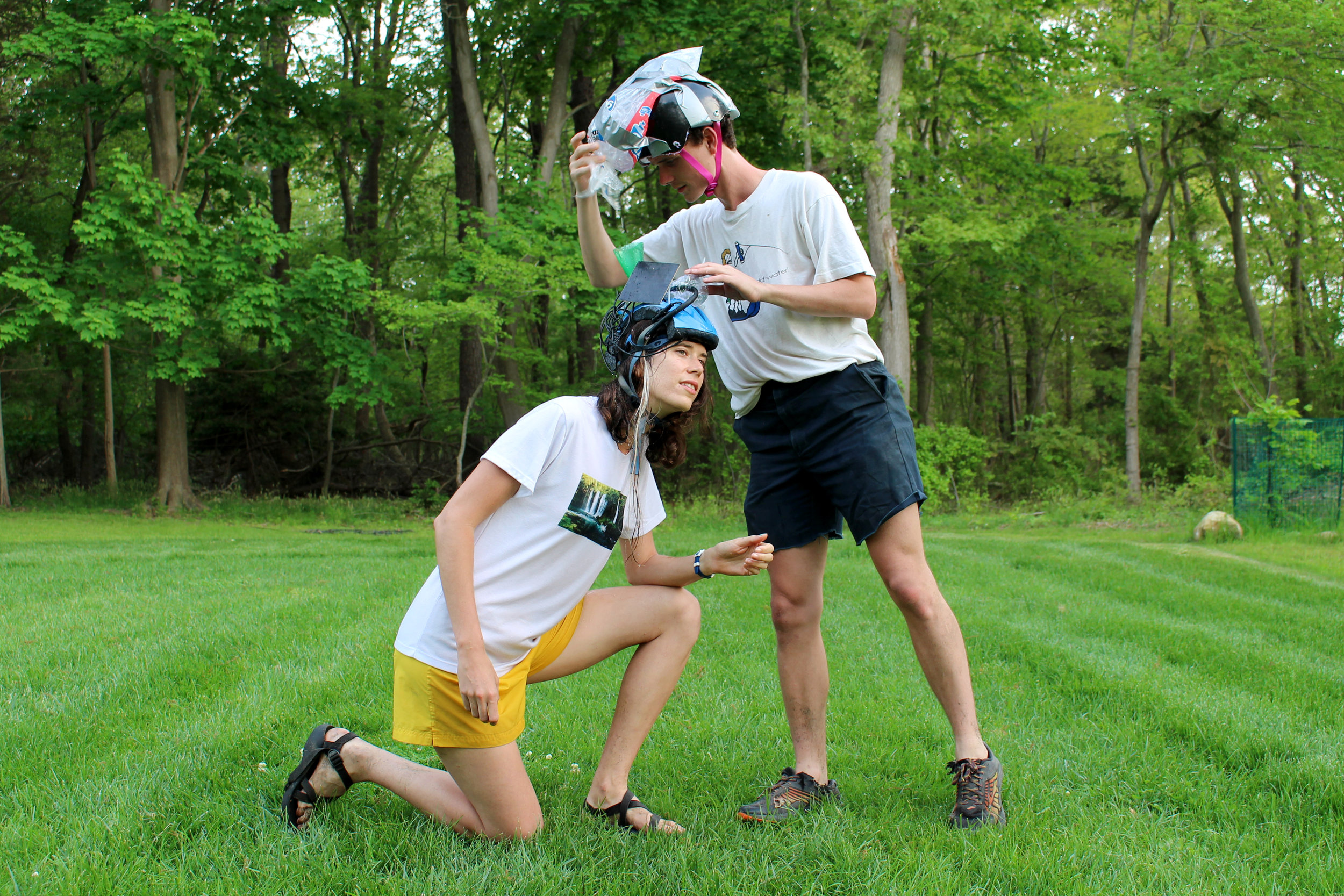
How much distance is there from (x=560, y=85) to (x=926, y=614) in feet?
Result: 57.1

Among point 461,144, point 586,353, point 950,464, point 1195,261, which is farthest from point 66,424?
point 1195,261

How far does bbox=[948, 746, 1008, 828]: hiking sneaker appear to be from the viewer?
2.67 metres

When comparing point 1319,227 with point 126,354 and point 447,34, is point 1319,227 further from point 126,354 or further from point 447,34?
point 126,354

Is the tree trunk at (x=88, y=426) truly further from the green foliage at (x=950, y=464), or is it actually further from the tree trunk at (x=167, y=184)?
the green foliage at (x=950, y=464)

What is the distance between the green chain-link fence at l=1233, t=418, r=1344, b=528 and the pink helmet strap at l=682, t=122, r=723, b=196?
435 inches

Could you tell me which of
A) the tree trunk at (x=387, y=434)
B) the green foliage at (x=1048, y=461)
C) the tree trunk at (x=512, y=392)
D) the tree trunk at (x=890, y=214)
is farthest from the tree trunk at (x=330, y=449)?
the green foliage at (x=1048, y=461)

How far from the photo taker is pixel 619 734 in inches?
113

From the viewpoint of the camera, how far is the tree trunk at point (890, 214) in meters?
16.2

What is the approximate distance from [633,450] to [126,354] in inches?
811

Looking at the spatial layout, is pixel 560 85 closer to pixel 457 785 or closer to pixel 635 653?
pixel 635 653

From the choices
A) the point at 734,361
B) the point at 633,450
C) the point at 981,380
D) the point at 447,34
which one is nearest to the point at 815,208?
the point at 734,361

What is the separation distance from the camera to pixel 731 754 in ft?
11.1

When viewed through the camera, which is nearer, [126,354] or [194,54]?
[194,54]

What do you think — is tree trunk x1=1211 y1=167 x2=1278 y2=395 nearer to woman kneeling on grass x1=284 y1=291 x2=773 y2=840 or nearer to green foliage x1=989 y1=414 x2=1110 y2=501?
green foliage x1=989 y1=414 x2=1110 y2=501
